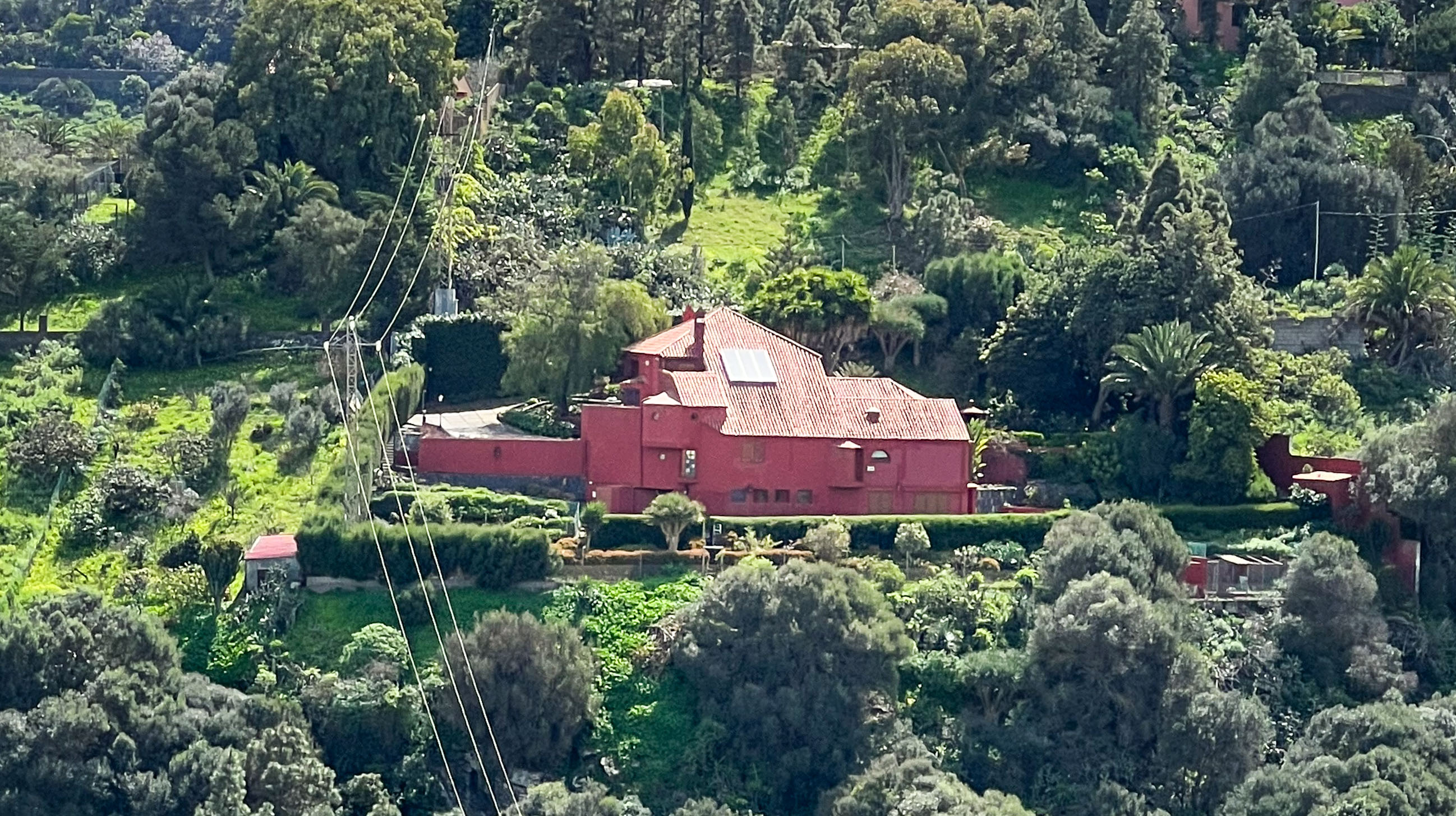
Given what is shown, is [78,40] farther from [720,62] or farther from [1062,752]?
[1062,752]

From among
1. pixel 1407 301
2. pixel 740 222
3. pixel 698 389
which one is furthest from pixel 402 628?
pixel 1407 301

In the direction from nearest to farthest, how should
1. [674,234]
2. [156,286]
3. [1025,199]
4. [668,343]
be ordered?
[668,343] < [156,286] < [674,234] < [1025,199]

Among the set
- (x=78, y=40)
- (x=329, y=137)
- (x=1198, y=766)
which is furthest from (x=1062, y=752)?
(x=78, y=40)

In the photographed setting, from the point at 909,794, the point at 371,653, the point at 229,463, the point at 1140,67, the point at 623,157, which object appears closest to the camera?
the point at 909,794

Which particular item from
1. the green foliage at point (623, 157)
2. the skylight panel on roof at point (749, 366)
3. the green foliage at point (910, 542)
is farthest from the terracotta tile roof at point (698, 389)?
the green foliage at point (623, 157)

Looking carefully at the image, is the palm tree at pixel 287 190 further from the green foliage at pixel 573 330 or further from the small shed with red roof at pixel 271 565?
the small shed with red roof at pixel 271 565

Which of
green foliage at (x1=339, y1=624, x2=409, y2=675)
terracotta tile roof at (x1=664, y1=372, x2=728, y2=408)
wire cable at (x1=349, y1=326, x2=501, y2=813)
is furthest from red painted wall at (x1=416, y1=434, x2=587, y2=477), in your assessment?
green foliage at (x1=339, y1=624, x2=409, y2=675)

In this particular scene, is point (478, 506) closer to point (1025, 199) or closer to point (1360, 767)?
point (1360, 767)
